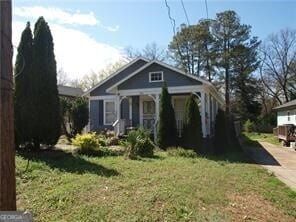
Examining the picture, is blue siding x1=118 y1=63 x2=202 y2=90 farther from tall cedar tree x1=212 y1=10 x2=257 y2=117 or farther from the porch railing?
tall cedar tree x1=212 y1=10 x2=257 y2=117

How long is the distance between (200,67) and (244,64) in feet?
18.2

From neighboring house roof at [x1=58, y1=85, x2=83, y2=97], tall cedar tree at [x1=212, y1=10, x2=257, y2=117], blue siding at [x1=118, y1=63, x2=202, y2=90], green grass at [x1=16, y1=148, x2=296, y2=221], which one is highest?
tall cedar tree at [x1=212, y1=10, x2=257, y2=117]

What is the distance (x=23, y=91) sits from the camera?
508 inches

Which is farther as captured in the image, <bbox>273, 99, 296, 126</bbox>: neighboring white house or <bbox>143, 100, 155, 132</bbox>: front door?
<bbox>273, 99, 296, 126</bbox>: neighboring white house

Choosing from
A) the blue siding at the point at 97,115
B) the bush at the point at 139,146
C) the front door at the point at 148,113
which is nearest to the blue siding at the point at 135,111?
the front door at the point at 148,113

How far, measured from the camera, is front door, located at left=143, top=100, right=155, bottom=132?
2364 centimetres

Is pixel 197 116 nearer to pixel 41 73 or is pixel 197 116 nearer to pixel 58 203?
pixel 41 73

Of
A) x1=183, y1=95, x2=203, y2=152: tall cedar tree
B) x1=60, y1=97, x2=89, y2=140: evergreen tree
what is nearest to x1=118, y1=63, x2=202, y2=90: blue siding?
x1=60, y1=97, x2=89, y2=140: evergreen tree

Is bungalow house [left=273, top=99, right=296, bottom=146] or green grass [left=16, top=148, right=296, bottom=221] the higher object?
bungalow house [left=273, top=99, right=296, bottom=146]

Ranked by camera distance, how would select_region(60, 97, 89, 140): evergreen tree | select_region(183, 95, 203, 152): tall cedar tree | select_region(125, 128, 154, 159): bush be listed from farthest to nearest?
select_region(60, 97, 89, 140): evergreen tree → select_region(183, 95, 203, 152): tall cedar tree → select_region(125, 128, 154, 159): bush

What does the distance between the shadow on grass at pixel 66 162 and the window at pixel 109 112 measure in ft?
42.8

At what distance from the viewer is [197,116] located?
18.3m

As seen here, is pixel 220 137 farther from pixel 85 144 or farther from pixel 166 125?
pixel 85 144

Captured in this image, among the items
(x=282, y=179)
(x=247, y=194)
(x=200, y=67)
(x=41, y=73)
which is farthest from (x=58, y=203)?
(x=200, y=67)
